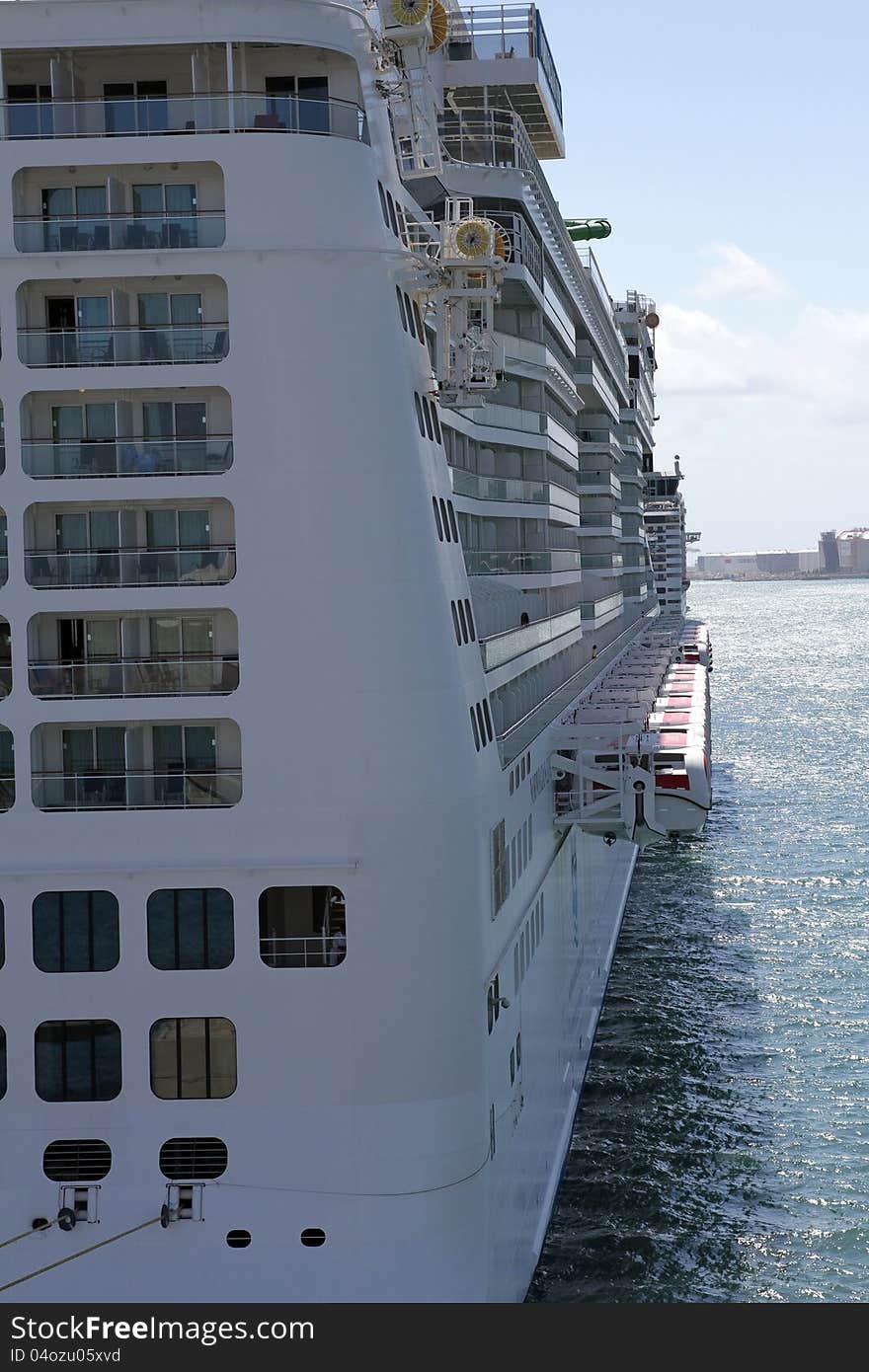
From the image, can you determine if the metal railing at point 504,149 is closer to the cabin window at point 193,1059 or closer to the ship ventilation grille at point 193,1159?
Answer: the cabin window at point 193,1059

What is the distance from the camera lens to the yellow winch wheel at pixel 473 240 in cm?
2167

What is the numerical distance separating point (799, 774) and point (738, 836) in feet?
57.8

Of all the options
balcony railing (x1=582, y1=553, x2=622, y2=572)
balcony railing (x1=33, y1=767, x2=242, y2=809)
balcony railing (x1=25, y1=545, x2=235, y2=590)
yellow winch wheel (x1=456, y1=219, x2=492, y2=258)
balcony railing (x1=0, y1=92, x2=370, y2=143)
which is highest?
balcony railing (x1=0, y1=92, x2=370, y2=143)

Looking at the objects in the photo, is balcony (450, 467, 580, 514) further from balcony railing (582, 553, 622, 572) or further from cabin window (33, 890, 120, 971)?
balcony railing (582, 553, 622, 572)

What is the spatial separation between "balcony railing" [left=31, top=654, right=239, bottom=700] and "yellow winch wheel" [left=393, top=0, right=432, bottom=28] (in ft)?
28.0

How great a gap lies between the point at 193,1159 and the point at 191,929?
2491 mm

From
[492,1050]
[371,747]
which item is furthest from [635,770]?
[371,747]

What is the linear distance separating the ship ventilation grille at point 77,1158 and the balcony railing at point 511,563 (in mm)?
10075

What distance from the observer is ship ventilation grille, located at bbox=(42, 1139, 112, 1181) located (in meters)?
18.0

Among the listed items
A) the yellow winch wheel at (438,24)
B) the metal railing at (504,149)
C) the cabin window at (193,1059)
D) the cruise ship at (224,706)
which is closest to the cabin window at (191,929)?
the cruise ship at (224,706)

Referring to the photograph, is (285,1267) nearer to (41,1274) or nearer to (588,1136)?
(41,1274)

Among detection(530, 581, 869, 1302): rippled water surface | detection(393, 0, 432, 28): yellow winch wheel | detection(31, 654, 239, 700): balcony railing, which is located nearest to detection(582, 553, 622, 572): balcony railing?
detection(530, 581, 869, 1302): rippled water surface

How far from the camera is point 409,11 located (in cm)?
2064

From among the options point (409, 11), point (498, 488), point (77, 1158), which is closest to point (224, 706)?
point (77, 1158)
